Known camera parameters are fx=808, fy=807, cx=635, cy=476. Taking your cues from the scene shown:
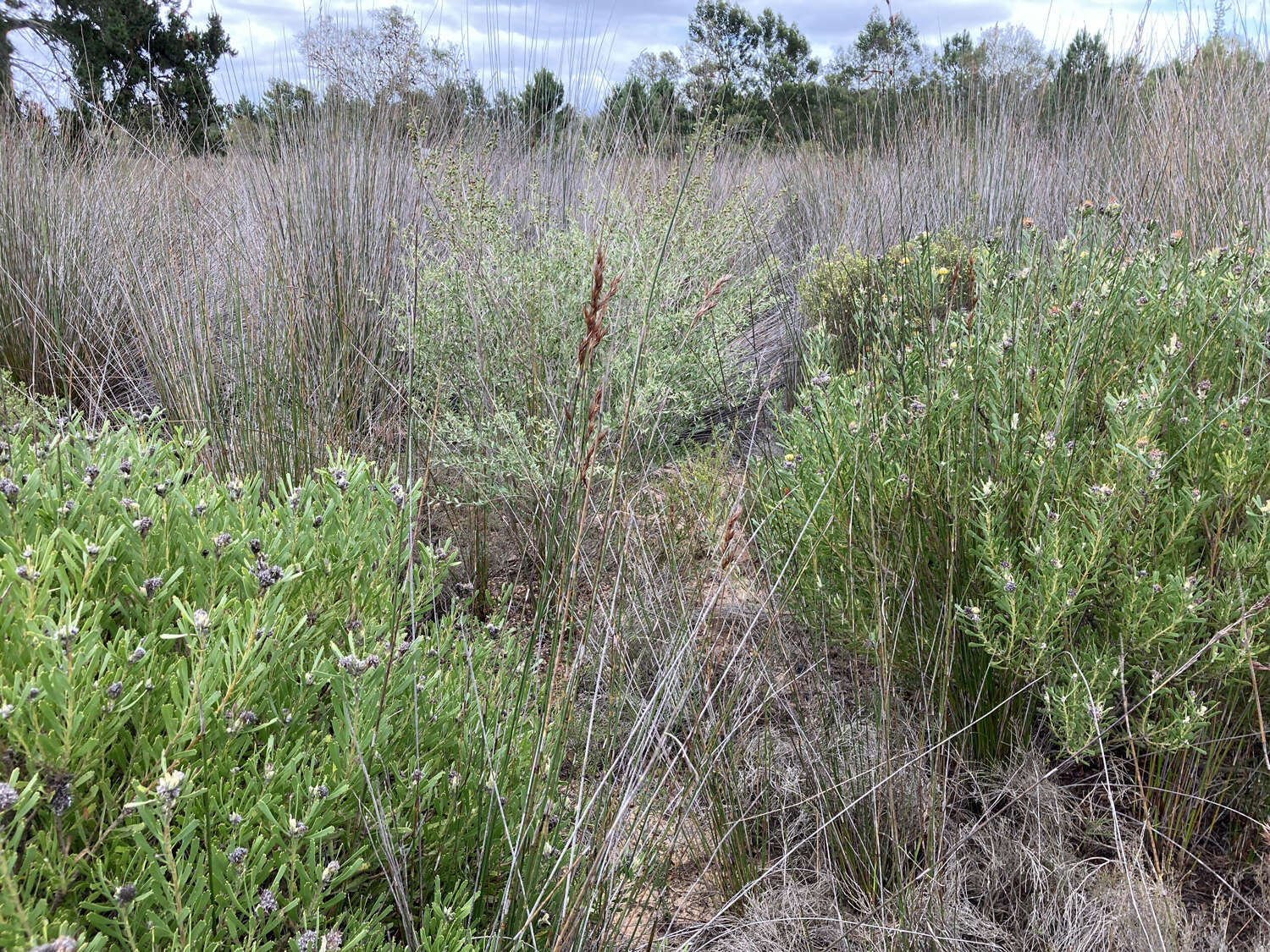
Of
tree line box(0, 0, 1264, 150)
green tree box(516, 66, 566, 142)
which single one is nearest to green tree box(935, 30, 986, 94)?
tree line box(0, 0, 1264, 150)

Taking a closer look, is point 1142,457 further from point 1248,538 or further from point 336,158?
point 336,158

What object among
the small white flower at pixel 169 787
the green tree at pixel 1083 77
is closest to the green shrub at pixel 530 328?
the small white flower at pixel 169 787

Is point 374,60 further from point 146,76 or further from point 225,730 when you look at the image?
point 225,730

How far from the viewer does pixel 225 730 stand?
106cm

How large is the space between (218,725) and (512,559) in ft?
7.21

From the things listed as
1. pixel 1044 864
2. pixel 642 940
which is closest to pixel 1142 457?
pixel 1044 864

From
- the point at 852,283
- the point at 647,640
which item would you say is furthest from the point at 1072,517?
the point at 852,283

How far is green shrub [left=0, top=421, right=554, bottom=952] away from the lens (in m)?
0.93

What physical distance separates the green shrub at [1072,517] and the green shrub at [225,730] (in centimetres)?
74

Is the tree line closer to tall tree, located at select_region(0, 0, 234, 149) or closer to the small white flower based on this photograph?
tall tree, located at select_region(0, 0, 234, 149)

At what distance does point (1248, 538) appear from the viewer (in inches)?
64.3

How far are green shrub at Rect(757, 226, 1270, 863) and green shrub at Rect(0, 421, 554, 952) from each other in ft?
2.42

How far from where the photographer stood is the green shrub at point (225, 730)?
0.93 meters

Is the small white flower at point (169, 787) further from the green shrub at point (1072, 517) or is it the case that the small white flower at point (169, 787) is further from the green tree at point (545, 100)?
the green tree at point (545, 100)
